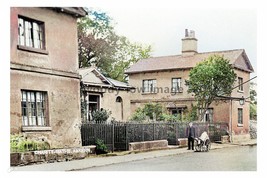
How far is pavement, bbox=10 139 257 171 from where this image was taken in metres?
12.2

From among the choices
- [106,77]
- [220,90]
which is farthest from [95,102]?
[220,90]

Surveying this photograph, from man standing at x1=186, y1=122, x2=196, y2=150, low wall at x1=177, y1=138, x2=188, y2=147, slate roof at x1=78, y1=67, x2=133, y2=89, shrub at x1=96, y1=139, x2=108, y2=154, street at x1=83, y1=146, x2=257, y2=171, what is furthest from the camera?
low wall at x1=177, y1=138, x2=188, y2=147

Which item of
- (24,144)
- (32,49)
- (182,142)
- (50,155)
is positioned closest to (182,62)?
(182,142)

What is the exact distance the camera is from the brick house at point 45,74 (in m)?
12.6

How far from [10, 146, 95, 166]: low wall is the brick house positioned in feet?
1.00

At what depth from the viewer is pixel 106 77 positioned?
43.5 ft

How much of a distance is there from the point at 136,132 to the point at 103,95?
1926mm

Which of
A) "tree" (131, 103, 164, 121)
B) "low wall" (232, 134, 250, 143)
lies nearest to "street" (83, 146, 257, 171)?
"low wall" (232, 134, 250, 143)

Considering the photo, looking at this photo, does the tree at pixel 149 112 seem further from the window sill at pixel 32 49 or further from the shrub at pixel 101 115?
the window sill at pixel 32 49

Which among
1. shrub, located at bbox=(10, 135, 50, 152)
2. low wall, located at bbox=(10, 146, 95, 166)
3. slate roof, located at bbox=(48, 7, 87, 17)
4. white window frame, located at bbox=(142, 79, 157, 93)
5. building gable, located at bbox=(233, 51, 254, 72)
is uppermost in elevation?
slate roof, located at bbox=(48, 7, 87, 17)

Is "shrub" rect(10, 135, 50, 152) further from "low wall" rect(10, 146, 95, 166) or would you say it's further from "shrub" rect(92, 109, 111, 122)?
"shrub" rect(92, 109, 111, 122)

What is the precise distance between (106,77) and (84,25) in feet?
3.71

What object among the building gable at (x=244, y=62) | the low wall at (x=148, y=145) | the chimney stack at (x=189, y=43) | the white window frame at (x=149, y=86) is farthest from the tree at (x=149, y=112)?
the building gable at (x=244, y=62)

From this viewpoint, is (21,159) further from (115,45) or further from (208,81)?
(208,81)
